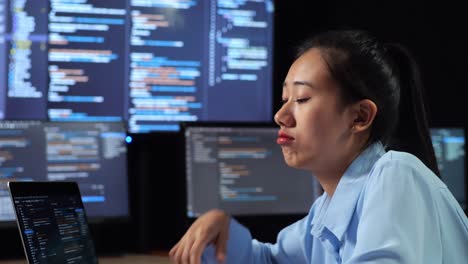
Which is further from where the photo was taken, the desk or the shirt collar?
the desk

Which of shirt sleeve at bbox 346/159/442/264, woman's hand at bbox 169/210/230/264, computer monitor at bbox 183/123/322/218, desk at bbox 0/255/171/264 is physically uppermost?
shirt sleeve at bbox 346/159/442/264

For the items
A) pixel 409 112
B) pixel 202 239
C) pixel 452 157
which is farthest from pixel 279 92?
pixel 202 239

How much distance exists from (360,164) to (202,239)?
0.32 metres

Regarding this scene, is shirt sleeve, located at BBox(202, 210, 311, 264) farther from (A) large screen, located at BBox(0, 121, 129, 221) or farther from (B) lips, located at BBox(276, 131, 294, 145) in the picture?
(A) large screen, located at BBox(0, 121, 129, 221)

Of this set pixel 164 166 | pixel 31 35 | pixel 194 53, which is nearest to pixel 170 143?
pixel 164 166

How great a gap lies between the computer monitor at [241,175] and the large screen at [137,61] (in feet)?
1.38

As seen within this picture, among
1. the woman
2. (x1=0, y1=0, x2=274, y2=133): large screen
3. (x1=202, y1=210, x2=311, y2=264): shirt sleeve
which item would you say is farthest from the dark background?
the woman

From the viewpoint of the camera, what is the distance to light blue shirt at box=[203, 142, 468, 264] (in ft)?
3.35

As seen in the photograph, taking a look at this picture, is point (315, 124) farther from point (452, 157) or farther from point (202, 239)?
point (452, 157)

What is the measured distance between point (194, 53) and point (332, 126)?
150 cm

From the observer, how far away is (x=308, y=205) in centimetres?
235

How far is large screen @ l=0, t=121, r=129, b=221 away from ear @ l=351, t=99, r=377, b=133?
1058 millimetres

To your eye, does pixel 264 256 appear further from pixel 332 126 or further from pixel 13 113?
pixel 13 113

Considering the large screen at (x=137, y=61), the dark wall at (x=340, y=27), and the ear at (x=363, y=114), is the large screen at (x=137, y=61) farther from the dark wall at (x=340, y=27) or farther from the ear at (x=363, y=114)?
the ear at (x=363, y=114)
